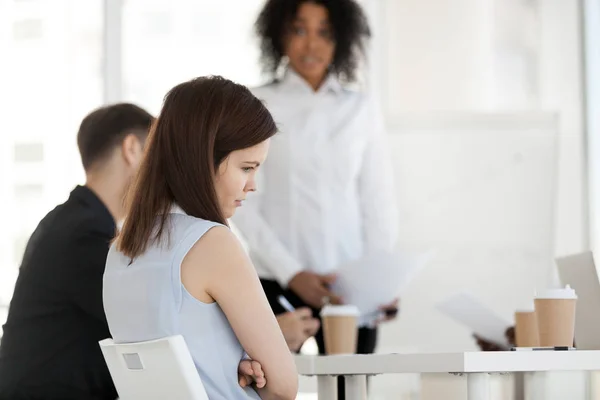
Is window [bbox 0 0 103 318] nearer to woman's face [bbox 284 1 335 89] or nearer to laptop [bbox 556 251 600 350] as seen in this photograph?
woman's face [bbox 284 1 335 89]

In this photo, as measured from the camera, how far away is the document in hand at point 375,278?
2611mm

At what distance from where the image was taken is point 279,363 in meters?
1.61

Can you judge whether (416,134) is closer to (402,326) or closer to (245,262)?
(402,326)

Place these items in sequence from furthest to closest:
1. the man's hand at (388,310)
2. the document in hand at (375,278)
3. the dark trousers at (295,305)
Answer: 1. the dark trousers at (295,305)
2. the man's hand at (388,310)
3. the document in hand at (375,278)

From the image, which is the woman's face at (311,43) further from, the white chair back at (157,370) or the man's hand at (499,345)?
the white chair back at (157,370)

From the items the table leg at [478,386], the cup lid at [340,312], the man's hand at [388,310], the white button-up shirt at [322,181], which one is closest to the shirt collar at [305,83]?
the white button-up shirt at [322,181]

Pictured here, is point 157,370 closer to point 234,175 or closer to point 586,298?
point 234,175

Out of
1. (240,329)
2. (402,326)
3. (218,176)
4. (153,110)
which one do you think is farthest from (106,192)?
(153,110)

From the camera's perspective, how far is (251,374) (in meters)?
1.61

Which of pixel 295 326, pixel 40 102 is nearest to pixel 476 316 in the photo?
pixel 295 326

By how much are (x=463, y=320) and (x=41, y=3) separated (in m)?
3.14

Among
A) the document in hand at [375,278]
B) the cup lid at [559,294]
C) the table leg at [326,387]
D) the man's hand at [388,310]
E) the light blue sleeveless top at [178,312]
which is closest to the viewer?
the light blue sleeveless top at [178,312]

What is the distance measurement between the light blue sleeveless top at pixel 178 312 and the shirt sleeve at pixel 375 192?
1671 mm

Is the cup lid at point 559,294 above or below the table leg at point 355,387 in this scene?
above
